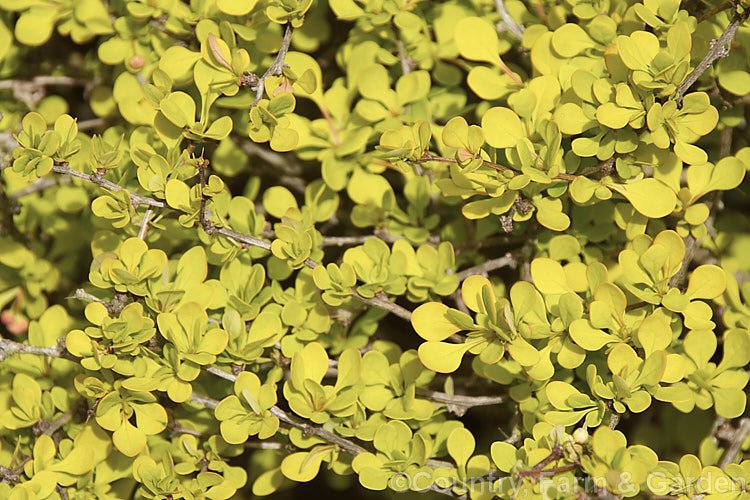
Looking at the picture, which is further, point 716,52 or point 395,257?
point 395,257

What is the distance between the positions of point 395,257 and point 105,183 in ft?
1.48

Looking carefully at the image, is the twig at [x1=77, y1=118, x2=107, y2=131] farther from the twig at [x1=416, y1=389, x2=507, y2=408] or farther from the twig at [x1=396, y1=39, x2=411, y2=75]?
the twig at [x1=416, y1=389, x2=507, y2=408]

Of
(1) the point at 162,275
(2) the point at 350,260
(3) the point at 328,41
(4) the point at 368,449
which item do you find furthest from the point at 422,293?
(3) the point at 328,41

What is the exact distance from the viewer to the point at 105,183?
0.97 metres

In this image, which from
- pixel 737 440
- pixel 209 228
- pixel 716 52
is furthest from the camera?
pixel 737 440

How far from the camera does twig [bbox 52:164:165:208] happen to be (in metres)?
0.96

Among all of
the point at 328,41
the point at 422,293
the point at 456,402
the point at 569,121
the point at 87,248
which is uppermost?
the point at 569,121

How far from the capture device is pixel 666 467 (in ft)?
3.11

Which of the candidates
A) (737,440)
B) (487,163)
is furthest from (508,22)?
(737,440)

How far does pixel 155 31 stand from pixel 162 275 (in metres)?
0.45

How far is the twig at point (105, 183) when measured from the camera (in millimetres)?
957

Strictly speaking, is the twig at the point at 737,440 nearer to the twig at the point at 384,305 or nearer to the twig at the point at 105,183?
the twig at the point at 384,305

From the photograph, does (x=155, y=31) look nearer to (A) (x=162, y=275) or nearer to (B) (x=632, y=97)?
(A) (x=162, y=275)

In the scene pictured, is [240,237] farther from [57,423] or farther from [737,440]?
[737,440]
